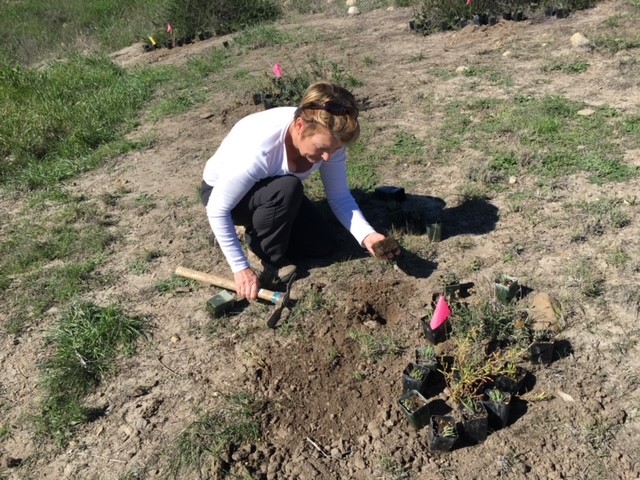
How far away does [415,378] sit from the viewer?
2.92 meters

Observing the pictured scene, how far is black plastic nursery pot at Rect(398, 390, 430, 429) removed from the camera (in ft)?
9.13

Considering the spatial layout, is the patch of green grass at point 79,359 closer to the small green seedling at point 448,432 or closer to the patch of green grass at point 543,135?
the small green seedling at point 448,432

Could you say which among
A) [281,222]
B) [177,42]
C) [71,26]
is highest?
[71,26]

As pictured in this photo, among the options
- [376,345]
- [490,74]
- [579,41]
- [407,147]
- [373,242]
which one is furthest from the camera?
[579,41]

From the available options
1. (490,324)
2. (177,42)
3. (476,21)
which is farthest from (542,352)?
(177,42)

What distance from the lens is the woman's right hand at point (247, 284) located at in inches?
137

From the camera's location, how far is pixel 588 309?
3.36m

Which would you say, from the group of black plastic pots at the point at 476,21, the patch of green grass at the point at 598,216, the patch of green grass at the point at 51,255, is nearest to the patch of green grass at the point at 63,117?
the patch of green grass at the point at 51,255

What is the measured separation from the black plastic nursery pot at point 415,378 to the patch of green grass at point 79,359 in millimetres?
1567

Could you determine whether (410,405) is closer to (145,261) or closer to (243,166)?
(243,166)

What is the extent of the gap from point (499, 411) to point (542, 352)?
0.46 m

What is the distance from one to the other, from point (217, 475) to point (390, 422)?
0.83 meters

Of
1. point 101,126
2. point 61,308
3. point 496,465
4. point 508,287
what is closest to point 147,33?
point 101,126

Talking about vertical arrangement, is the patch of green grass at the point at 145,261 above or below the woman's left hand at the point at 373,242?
below
